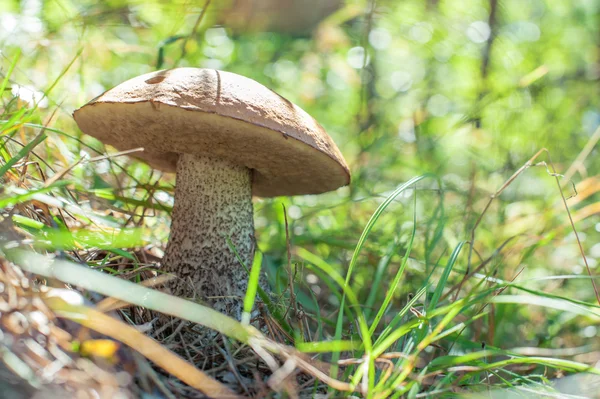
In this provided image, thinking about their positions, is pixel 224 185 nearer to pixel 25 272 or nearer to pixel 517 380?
pixel 25 272

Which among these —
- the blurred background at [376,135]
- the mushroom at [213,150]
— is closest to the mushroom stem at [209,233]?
the mushroom at [213,150]

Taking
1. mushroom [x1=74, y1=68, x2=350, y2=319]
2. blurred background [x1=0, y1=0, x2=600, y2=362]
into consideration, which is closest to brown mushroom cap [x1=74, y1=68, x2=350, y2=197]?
mushroom [x1=74, y1=68, x2=350, y2=319]

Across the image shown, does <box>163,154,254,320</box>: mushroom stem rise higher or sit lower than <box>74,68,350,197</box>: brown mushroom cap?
lower

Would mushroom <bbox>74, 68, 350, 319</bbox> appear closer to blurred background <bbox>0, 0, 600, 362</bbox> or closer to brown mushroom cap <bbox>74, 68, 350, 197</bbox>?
brown mushroom cap <bbox>74, 68, 350, 197</bbox>

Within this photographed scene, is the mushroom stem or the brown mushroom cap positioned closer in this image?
the brown mushroom cap

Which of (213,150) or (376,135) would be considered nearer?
(213,150)

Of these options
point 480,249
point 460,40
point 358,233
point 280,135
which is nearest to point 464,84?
point 460,40

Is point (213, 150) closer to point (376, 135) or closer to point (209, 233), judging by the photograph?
point (209, 233)

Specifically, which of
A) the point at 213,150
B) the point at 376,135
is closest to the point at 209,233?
the point at 213,150
